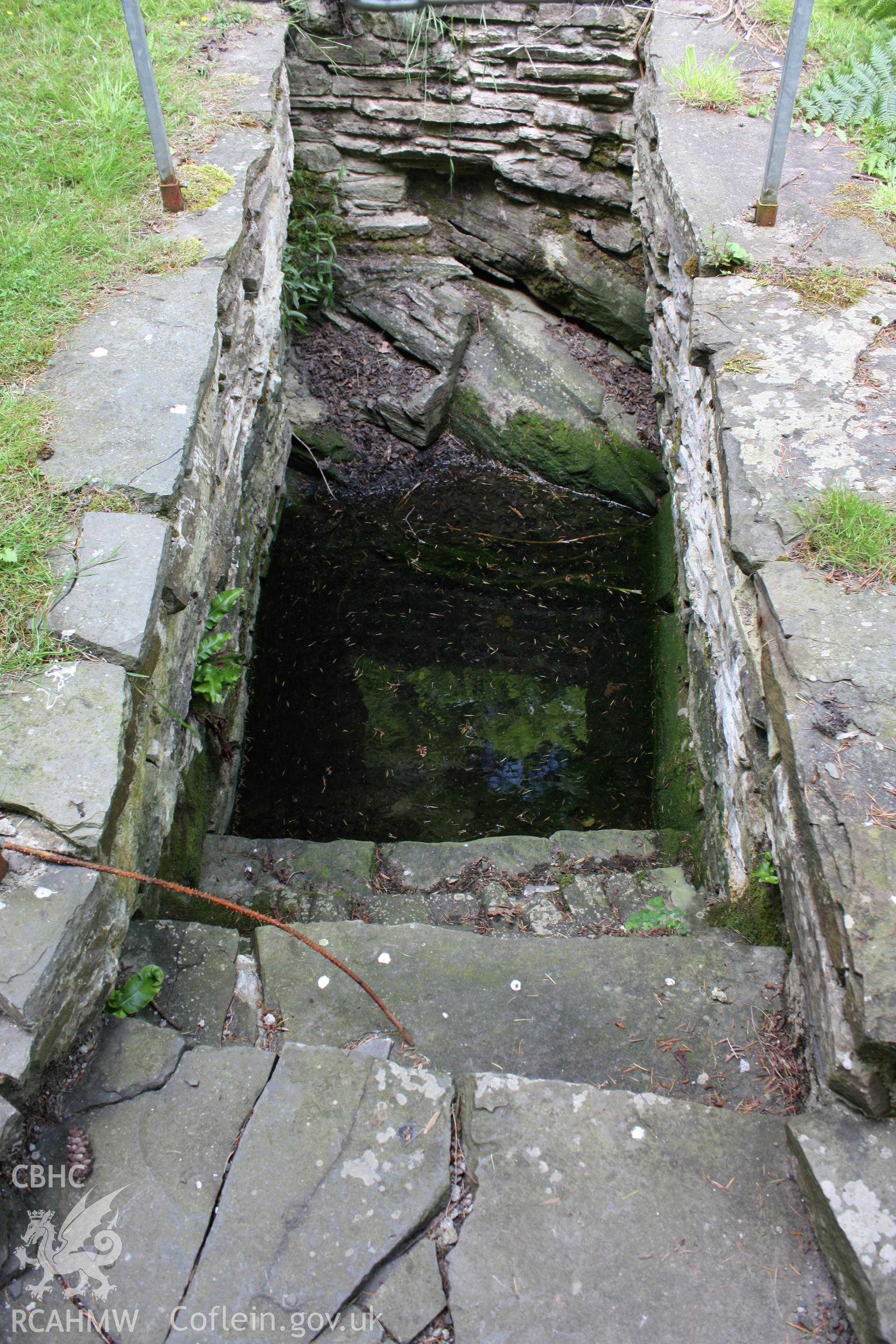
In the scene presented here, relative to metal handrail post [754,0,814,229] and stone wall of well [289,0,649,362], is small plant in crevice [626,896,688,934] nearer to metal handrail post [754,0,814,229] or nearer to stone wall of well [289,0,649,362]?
metal handrail post [754,0,814,229]

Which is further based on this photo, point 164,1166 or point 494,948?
point 494,948

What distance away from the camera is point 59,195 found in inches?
136

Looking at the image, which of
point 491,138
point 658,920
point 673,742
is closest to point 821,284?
point 673,742

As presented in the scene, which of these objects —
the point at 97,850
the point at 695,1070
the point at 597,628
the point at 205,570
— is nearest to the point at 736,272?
the point at 597,628

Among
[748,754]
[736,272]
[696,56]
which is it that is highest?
[696,56]

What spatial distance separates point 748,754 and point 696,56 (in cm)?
389

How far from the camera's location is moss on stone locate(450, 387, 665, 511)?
5375mm

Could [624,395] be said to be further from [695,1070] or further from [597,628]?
[695,1070]

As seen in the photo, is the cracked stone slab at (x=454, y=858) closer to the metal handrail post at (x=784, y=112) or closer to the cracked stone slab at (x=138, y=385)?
the cracked stone slab at (x=138, y=385)

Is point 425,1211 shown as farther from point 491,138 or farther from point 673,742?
point 491,138

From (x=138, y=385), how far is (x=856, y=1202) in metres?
2.74

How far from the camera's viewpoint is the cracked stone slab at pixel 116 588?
2053mm

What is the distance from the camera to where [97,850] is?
1760 mm

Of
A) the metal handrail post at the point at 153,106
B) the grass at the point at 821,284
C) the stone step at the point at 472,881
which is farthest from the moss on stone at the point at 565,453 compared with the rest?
the stone step at the point at 472,881
